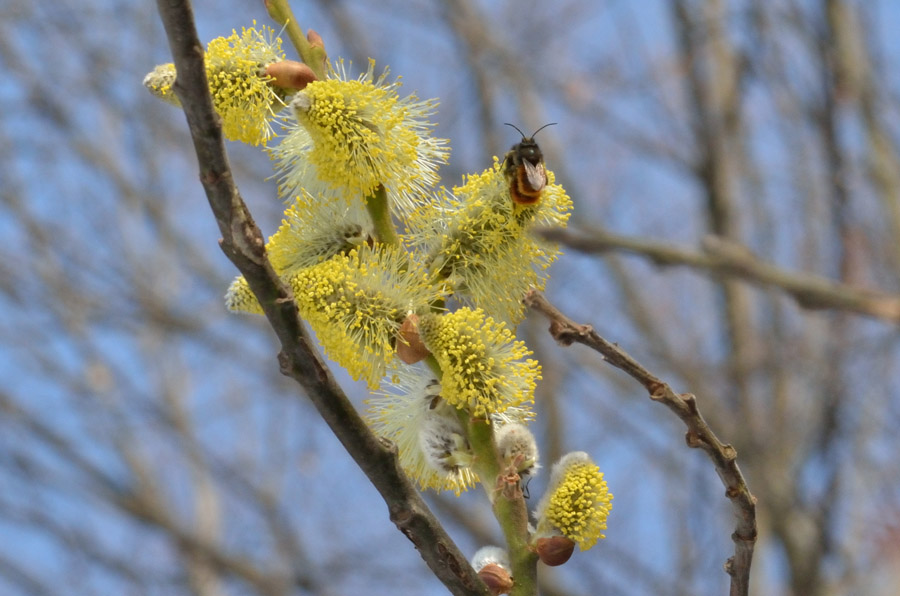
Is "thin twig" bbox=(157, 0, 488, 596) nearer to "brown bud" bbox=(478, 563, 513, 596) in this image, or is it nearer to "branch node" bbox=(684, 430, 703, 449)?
"brown bud" bbox=(478, 563, 513, 596)

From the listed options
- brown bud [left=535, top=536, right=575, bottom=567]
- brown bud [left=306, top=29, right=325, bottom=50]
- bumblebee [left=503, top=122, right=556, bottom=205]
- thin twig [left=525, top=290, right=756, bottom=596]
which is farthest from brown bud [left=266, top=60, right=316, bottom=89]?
brown bud [left=535, top=536, right=575, bottom=567]

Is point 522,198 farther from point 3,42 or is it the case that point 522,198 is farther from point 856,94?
point 3,42

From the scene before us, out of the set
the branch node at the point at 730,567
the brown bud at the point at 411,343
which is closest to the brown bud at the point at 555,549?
the branch node at the point at 730,567

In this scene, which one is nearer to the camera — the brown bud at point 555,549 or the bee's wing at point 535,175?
the brown bud at point 555,549

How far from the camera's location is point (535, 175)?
5.57 ft

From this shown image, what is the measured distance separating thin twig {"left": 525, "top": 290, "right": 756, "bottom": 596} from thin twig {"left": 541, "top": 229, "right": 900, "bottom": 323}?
23cm

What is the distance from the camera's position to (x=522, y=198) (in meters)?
1.72

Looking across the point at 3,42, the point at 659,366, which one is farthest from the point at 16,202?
the point at 659,366

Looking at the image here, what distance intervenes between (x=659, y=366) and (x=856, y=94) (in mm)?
2132

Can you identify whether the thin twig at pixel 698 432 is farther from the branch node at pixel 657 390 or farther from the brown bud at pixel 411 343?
the brown bud at pixel 411 343

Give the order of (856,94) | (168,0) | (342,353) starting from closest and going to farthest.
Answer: (168,0)
(342,353)
(856,94)

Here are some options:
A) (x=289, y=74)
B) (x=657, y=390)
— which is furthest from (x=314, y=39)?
(x=657, y=390)

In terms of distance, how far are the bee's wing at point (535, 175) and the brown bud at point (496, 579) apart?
64cm

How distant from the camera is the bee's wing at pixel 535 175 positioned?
1.69 m
